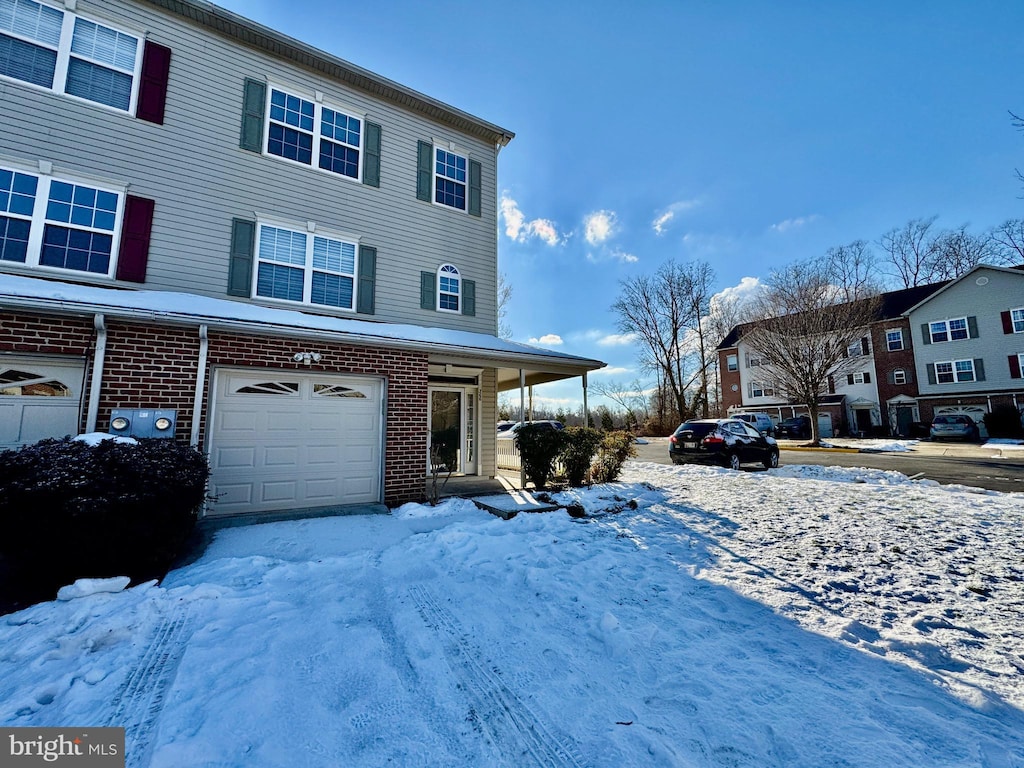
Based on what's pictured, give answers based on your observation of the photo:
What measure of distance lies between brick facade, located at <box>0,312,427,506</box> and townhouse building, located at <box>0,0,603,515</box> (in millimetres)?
25

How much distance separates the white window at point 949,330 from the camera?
962 inches

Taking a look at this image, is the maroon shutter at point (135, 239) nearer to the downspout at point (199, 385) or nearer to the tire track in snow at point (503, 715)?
the downspout at point (199, 385)

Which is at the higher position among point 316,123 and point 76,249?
point 316,123

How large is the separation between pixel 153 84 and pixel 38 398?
19.7 ft

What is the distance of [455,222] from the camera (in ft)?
34.3

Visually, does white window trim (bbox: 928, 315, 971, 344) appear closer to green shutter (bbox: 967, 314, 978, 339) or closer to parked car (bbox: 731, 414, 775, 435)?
green shutter (bbox: 967, 314, 978, 339)

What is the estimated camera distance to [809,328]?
19.6 meters

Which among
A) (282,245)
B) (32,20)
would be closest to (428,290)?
(282,245)

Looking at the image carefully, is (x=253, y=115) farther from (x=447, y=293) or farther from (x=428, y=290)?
(x=447, y=293)

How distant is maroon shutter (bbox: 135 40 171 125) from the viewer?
7509mm

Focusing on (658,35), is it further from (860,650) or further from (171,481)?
(171,481)

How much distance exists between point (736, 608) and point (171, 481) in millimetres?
5366

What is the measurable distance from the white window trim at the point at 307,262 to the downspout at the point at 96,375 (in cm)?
278

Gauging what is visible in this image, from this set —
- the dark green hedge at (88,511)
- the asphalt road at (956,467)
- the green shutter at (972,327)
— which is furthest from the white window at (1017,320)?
the dark green hedge at (88,511)
